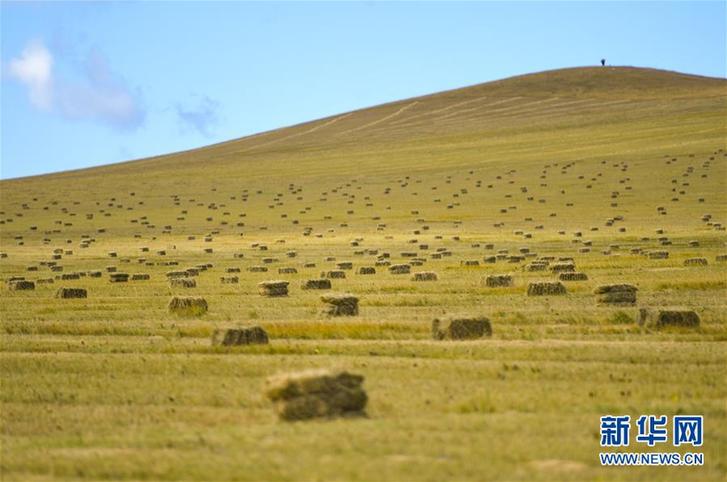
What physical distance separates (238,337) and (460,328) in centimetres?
402

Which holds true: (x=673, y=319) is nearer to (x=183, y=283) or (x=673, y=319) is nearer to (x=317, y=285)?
(x=317, y=285)

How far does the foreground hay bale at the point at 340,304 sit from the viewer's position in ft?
87.2

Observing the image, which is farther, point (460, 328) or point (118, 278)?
point (118, 278)

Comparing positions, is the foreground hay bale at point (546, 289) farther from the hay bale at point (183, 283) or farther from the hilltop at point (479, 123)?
the hilltop at point (479, 123)

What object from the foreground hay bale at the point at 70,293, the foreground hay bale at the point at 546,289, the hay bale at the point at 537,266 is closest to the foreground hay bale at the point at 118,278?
the foreground hay bale at the point at 70,293

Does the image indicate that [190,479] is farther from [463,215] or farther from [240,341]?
[463,215]

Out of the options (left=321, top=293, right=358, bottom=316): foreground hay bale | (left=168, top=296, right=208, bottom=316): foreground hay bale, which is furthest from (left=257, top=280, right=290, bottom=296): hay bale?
(left=321, top=293, right=358, bottom=316): foreground hay bale

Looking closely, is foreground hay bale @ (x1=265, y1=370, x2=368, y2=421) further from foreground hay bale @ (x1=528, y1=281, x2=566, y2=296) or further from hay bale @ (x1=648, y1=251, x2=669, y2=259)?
hay bale @ (x1=648, y1=251, x2=669, y2=259)

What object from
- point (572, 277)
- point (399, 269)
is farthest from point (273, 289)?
point (399, 269)

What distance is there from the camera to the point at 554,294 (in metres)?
30.5

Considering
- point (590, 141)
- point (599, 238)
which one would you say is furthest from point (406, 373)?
point (590, 141)

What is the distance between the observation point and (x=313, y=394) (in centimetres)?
1406

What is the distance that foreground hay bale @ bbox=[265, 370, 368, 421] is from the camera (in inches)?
552

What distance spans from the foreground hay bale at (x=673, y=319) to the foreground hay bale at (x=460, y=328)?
3098mm
